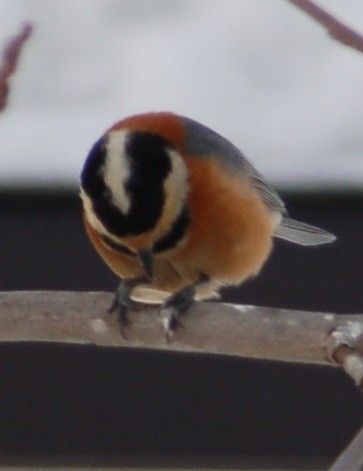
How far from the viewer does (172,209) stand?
1.13 m

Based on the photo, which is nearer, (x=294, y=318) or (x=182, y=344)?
(x=294, y=318)

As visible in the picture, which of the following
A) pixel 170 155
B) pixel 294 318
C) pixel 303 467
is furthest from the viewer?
pixel 303 467

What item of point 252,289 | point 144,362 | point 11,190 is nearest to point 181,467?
point 144,362

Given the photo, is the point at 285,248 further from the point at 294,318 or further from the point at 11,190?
the point at 294,318

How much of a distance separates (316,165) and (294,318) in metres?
0.86

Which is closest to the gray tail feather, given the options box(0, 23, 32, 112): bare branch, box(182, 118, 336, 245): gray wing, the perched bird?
box(182, 118, 336, 245): gray wing

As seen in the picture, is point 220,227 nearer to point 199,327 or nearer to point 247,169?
point 247,169

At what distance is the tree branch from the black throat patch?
0.28 ft

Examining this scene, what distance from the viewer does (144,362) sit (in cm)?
161

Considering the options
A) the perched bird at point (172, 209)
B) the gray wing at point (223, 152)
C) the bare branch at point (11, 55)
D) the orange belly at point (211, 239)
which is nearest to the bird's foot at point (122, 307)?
the perched bird at point (172, 209)

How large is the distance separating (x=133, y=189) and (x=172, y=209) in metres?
0.13

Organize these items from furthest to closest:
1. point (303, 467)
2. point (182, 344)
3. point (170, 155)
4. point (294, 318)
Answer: point (303, 467) → point (170, 155) → point (182, 344) → point (294, 318)

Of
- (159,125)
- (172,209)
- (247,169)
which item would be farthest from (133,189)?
(247,169)

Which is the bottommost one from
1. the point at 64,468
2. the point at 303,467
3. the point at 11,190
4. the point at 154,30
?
the point at 64,468
